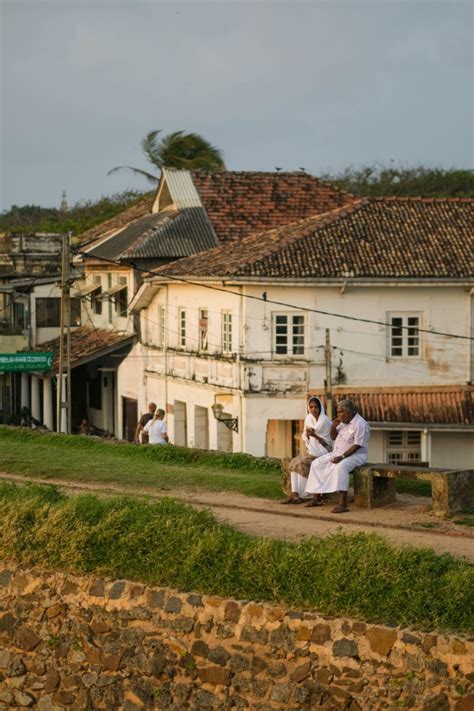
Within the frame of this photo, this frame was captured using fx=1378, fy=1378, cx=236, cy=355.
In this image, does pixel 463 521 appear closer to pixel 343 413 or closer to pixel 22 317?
pixel 343 413

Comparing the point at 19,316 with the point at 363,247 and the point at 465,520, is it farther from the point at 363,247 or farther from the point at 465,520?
the point at 465,520

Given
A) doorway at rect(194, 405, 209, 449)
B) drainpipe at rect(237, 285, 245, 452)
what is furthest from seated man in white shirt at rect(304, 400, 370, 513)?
doorway at rect(194, 405, 209, 449)

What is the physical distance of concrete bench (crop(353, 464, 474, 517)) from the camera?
14875mm

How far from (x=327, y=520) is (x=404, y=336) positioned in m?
19.4

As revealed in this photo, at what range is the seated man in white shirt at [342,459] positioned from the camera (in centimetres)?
1554

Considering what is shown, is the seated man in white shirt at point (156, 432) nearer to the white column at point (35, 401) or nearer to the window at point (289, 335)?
the window at point (289, 335)

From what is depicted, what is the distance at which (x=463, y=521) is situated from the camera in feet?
47.6

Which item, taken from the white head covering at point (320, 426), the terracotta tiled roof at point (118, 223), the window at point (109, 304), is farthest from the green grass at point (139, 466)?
the terracotta tiled roof at point (118, 223)

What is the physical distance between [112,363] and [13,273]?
591 cm

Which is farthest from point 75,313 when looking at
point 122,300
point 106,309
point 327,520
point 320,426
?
point 327,520

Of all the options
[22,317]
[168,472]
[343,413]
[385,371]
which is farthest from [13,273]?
[343,413]

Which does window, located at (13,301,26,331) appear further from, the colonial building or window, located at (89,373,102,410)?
window, located at (89,373,102,410)

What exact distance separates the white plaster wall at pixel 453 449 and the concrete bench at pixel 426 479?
17592mm

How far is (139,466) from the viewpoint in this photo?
766 inches
